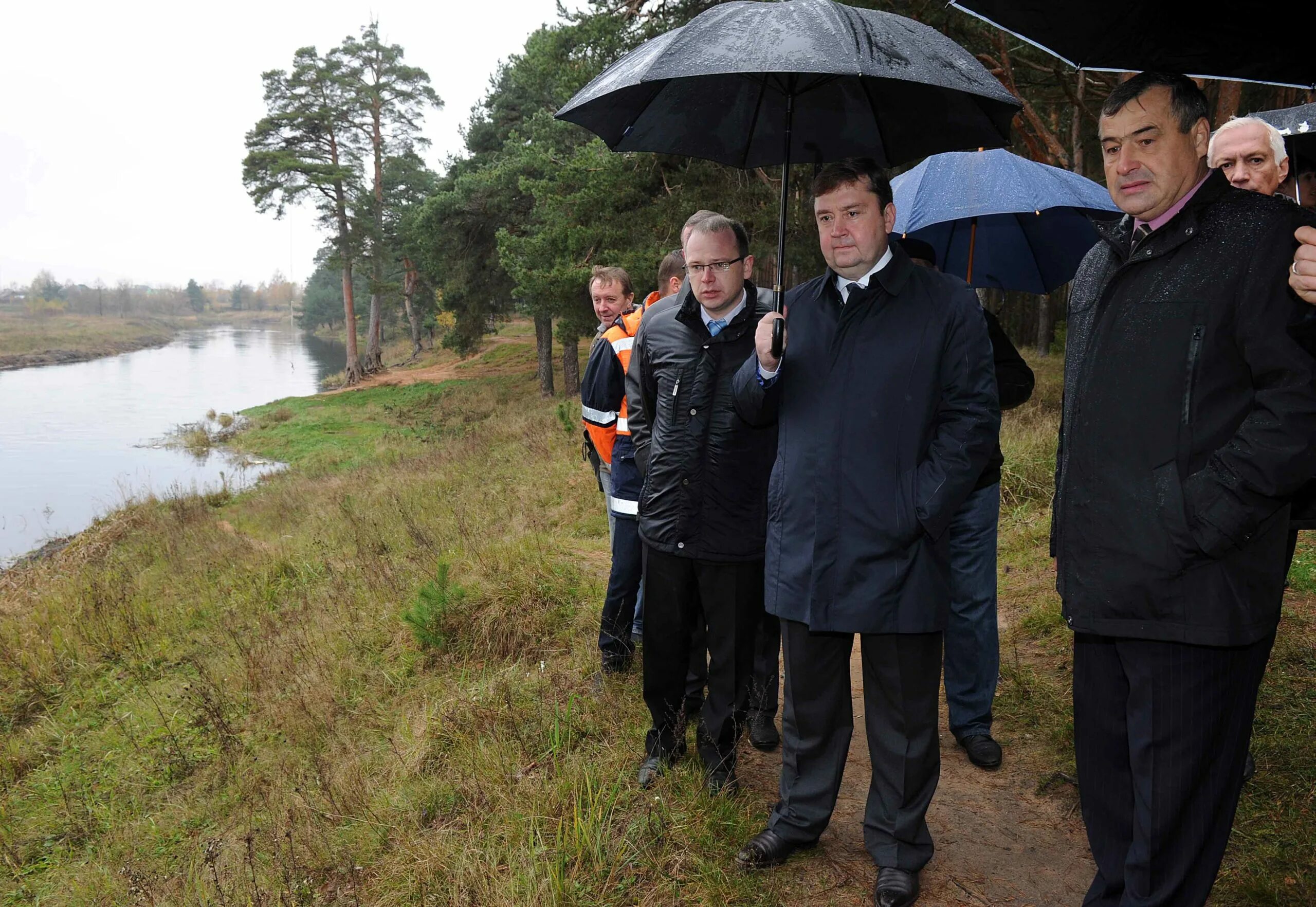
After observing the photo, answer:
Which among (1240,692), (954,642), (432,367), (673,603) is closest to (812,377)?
(673,603)

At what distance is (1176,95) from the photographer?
2039 millimetres

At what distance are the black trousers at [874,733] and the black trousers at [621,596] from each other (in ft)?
5.57

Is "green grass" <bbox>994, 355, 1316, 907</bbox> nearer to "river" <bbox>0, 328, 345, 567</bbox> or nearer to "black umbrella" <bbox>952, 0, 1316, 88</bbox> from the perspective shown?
"black umbrella" <bbox>952, 0, 1316, 88</bbox>

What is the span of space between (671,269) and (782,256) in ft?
6.21

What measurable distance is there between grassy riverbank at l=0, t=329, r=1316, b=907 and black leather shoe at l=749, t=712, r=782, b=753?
17.8 inches

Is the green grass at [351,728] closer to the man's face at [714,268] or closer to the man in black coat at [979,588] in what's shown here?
the man in black coat at [979,588]

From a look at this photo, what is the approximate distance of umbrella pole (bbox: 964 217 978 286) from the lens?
15.2 feet

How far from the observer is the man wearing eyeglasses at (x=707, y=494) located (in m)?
3.10

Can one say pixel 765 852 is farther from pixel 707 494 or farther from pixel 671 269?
A: pixel 671 269

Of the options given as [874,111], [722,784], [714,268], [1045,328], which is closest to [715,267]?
[714,268]

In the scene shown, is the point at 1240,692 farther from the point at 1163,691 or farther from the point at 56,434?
the point at 56,434

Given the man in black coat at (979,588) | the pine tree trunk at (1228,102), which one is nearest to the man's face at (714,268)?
the man in black coat at (979,588)

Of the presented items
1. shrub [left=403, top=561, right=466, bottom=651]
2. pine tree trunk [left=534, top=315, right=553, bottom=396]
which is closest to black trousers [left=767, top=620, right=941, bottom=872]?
shrub [left=403, top=561, right=466, bottom=651]

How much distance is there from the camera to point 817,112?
316cm
